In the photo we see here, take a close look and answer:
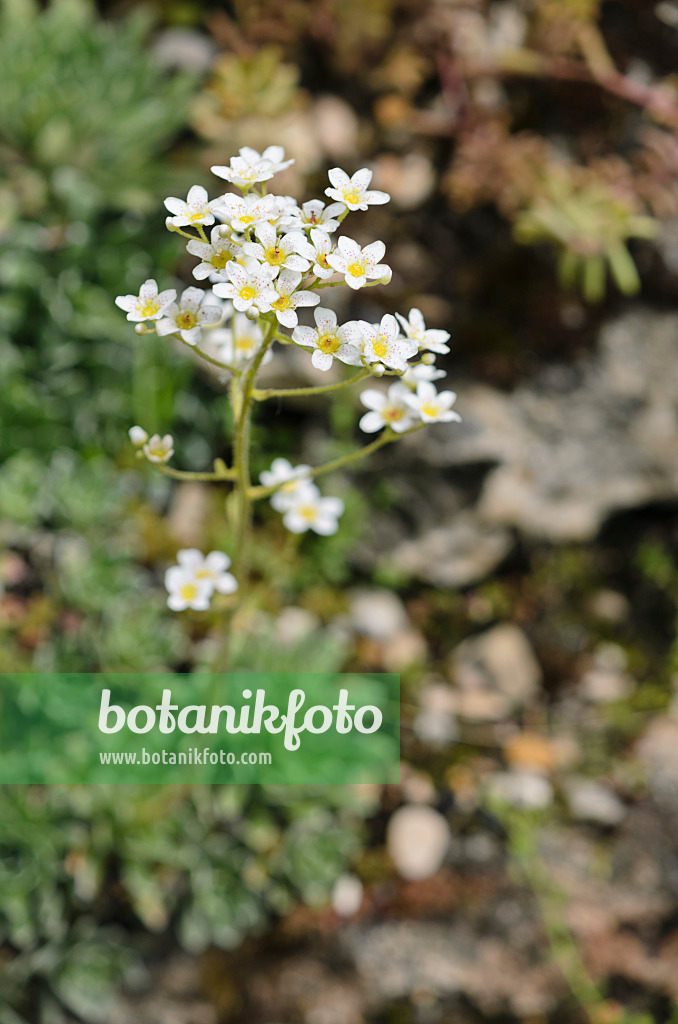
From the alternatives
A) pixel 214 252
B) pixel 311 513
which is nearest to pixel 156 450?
pixel 214 252

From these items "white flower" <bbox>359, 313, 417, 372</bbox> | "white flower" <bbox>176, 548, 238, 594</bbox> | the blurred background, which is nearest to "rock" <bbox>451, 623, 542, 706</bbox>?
the blurred background

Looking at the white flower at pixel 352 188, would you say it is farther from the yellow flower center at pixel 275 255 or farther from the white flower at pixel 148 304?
the white flower at pixel 148 304

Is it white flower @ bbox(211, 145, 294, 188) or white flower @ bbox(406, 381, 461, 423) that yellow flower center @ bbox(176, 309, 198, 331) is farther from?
white flower @ bbox(406, 381, 461, 423)

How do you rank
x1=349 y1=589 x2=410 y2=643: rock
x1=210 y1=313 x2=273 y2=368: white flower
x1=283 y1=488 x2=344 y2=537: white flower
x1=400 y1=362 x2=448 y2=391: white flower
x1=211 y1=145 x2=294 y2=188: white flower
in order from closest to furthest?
1. x1=211 y1=145 x2=294 y2=188: white flower
2. x1=400 y1=362 x2=448 y2=391: white flower
3. x1=210 y1=313 x2=273 y2=368: white flower
4. x1=283 y1=488 x2=344 y2=537: white flower
5. x1=349 y1=589 x2=410 y2=643: rock

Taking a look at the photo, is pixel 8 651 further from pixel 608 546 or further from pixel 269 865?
pixel 608 546

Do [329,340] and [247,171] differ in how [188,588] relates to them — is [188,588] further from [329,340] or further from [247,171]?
[247,171]
